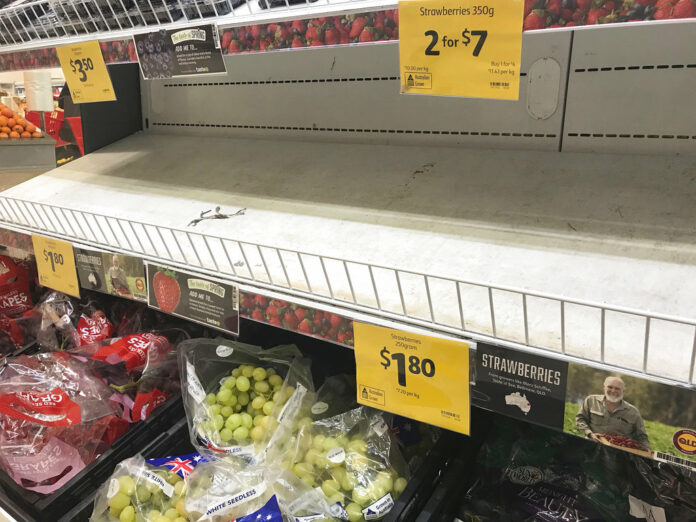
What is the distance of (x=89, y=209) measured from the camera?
4.06ft

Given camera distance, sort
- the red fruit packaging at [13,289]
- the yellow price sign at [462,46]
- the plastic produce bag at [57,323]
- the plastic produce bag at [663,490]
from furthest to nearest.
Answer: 1. the red fruit packaging at [13,289]
2. the plastic produce bag at [57,323]
3. the plastic produce bag at [663,490]
4. the yellow price sign at [462,46]

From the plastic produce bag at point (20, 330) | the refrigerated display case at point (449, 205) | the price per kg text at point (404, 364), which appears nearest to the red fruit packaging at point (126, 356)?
the refrigerated display case at point (449, 205)

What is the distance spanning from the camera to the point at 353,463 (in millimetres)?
1003

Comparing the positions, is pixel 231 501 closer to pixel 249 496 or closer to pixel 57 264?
pixel 249 496

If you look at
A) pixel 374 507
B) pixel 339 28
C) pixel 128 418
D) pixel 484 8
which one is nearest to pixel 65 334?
pixel 128 418

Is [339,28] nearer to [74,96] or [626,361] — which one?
[626,361]

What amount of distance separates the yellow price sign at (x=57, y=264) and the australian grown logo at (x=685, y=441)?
3.62 feet

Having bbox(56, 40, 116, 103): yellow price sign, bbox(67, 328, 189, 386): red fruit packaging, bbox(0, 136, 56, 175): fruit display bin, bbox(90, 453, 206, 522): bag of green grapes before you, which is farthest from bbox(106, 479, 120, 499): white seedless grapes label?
bbox(0, 136, 56, 175): fruit display bin

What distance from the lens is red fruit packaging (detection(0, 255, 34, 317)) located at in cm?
170

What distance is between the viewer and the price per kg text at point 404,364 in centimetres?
69

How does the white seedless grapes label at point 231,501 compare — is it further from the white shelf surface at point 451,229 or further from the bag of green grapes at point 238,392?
the white shelf surface at point 451,229

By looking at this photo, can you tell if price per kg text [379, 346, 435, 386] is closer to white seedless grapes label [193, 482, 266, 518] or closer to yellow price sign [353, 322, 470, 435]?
yellow price sign [353, 322, 470, 435]

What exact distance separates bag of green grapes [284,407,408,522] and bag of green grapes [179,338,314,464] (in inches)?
3.2

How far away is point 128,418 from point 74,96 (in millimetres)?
765
